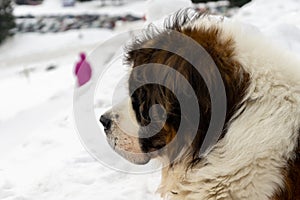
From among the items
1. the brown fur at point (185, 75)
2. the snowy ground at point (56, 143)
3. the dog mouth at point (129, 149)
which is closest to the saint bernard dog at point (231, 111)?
the brown fur at point (185, 75)

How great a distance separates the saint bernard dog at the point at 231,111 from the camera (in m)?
2.20

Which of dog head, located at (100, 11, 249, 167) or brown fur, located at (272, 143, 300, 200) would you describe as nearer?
brown fur, located at (272, 143, 300, 200)

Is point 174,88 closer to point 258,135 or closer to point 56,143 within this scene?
point 258,135

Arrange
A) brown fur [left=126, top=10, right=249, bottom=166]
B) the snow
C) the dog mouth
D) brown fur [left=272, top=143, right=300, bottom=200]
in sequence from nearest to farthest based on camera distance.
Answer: brown fur [left=272, top=143, right=300, bottom=200] < brown fur [left=126, top=10, right=249, bottom=166] < the dog mouth < the snow

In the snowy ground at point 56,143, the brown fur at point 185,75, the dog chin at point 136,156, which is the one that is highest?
the brown fur at point 185,75

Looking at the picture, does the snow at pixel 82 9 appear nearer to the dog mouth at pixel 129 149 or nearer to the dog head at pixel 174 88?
the dog mouth at pixel 129 149

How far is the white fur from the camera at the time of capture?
219 cm

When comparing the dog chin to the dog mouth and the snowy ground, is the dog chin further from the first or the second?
the snowy ground

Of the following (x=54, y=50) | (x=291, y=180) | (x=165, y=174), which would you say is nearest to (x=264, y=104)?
(x=291, y=180)

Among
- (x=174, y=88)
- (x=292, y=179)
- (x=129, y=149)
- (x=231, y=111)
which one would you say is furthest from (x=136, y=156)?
(x=292, y=179)

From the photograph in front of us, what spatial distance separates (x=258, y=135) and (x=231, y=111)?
20cm

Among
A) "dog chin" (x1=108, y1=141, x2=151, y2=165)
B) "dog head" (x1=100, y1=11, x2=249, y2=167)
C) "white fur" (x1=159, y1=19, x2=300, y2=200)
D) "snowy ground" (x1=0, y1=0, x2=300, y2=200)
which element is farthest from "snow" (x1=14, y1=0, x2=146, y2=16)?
"white fur" (x1=159, y1=19, x2=300, y2=200)

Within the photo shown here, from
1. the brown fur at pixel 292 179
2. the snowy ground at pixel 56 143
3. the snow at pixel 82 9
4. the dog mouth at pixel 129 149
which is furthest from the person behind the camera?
the snow at pixel 82 9

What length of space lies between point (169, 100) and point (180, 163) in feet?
1.42
